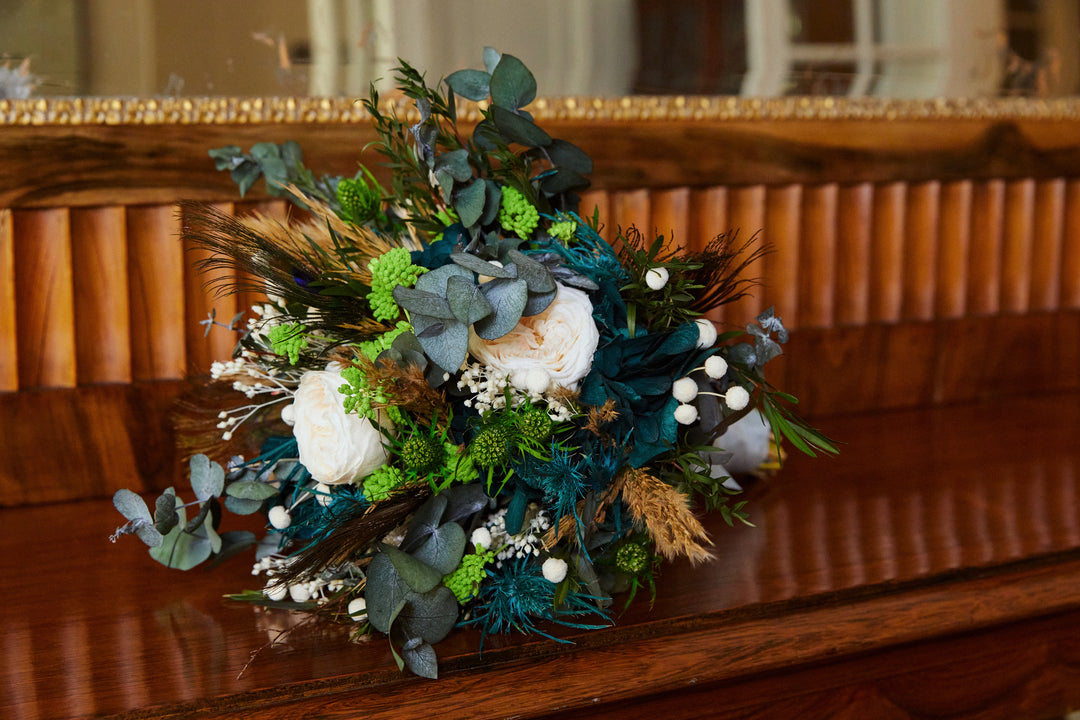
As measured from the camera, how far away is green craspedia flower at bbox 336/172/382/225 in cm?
72

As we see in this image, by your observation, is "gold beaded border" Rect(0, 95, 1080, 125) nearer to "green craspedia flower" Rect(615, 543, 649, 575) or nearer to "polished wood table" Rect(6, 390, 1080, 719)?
"polished wood table" Rect(6, 390, 1080, 719)

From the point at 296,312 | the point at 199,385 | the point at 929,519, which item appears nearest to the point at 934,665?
the point at 929,519

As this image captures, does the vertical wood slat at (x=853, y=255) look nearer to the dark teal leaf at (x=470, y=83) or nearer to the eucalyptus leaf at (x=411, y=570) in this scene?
the dark teal leaf at (x=470, y=83)

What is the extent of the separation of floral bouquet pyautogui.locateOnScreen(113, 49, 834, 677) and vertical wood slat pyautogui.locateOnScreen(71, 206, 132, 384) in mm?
285

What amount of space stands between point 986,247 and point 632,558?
90 centimetres

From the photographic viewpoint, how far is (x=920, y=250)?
121 cm

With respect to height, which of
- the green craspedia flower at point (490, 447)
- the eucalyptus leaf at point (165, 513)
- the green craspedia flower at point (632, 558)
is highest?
the green craspedia flower at point (490, 447)

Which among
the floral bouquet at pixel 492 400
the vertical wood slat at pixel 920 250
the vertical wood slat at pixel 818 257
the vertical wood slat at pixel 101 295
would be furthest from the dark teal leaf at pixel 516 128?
the vertical wood slat at pixel 920 250

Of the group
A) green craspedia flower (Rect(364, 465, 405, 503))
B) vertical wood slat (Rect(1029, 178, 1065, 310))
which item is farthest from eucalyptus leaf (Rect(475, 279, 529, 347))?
vertical wood slat (Rect(1029, 178, 1065, 310))

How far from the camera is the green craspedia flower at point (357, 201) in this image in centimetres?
72

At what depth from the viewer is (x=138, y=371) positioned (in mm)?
937

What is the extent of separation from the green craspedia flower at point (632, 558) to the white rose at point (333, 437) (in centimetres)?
17

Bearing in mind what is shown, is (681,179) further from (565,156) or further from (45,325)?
(45,325)

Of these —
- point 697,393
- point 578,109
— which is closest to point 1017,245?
point 578,109
